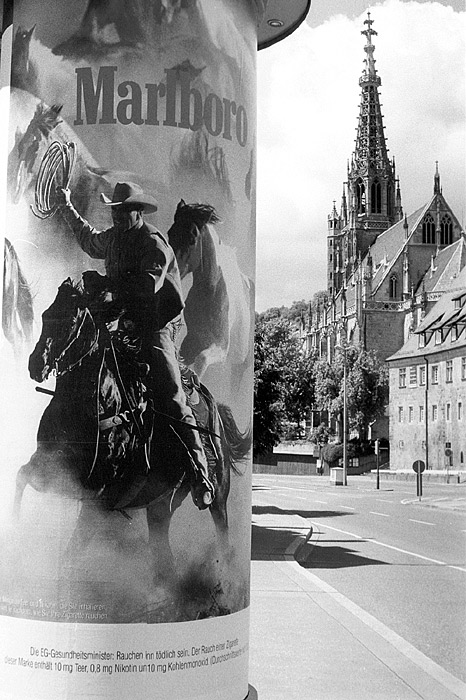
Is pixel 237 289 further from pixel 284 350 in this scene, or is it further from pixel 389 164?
pixel 389 164

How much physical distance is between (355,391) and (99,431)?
88.2m

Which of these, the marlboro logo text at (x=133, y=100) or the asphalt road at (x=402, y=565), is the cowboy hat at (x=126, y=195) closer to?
the marlboro logo text at (x=133, y=100)

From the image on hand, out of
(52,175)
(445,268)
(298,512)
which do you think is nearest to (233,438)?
(52,175)

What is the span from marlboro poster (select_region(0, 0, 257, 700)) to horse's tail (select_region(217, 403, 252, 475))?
0.05m

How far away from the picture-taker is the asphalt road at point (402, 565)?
35.3 ft

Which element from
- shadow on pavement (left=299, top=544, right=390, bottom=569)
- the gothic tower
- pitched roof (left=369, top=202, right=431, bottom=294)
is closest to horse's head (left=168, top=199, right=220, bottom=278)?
shadow on pavement (left=299, top=544, right=390, bottom=569)

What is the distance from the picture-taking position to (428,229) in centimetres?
11444

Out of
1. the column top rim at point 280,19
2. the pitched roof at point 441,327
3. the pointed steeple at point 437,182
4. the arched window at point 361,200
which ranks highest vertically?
the arched window at point 361,200

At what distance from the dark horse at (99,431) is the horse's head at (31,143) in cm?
56

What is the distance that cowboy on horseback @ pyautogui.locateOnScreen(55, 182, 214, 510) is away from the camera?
466cm

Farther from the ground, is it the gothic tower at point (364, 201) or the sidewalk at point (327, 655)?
the gothic tower at point (364, 201)

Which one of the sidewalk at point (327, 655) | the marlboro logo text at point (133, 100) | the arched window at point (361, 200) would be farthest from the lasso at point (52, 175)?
the arched window at point (361, 200)

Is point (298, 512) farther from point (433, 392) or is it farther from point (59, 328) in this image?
point (433, 392)

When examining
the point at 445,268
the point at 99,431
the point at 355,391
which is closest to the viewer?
the point at 99,431
